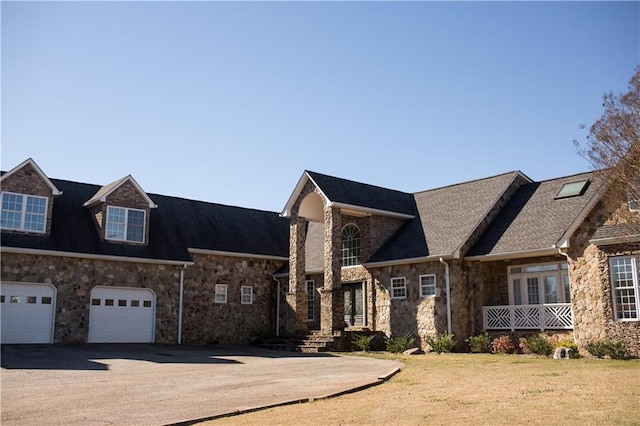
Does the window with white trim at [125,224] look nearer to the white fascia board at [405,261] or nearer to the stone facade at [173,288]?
the stone facade at [173,288]

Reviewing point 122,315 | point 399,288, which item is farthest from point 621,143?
point 122,315

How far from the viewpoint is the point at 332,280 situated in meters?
26.6

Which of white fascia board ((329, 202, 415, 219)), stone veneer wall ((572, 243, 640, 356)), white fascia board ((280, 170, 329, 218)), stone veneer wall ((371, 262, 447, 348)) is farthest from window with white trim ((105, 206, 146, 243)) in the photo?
stone veneer wall ((572, 243, 640, 356))

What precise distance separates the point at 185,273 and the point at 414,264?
1003 cm

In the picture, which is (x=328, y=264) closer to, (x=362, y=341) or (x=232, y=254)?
(x=362, y=341)

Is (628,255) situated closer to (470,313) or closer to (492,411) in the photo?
(470,313)

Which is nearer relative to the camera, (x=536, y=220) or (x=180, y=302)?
(x=536, y=220)

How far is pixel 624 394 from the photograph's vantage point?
36.6ft

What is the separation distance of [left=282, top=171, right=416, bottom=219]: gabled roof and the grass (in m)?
12.0

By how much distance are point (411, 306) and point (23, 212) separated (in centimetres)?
1552

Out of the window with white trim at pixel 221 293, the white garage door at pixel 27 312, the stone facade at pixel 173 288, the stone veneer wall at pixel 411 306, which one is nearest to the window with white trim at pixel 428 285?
the stone veneer wall at pixel 411 306

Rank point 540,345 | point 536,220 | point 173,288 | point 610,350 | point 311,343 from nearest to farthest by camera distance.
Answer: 1. point 610,350
2. point 540,345
3. point 536,220
4. point 311,343
5. point 173,288

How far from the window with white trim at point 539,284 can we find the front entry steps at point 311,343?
6.93 m

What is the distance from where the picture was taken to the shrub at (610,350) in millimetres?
18891
